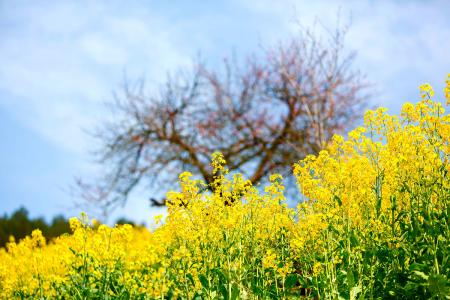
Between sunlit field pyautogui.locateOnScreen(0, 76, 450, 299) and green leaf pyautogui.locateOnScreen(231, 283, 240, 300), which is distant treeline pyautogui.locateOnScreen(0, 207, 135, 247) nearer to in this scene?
sunlit field pyautogui.locateOnScreen(0, 76, 450, 299)

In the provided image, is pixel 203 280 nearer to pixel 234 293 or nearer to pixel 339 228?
pixel 234 293

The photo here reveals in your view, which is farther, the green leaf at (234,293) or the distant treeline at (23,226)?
the distant treeline at (23,226)

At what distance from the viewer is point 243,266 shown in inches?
205

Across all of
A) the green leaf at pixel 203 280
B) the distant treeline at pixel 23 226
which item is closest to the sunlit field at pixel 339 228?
the green leaf at pixel 203 280

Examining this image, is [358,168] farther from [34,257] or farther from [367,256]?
[34,257]

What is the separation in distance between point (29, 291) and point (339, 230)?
4.44 m

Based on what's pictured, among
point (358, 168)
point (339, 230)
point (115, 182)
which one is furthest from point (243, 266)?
point (115, 182)

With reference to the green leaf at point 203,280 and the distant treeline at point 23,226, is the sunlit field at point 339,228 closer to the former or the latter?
the green leaf at point 203,280

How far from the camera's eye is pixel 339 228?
196 inches

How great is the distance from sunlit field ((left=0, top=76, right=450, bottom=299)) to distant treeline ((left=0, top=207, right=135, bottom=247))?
14.4 m

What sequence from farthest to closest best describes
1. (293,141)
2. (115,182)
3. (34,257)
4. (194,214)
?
(115,182), (293,141), (34,257), (194,214)

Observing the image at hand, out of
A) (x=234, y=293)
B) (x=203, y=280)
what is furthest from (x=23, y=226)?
(x=234, y=293)

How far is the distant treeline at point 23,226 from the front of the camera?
1912 centimetres

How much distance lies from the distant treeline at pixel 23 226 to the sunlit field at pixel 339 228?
14.4 metres
